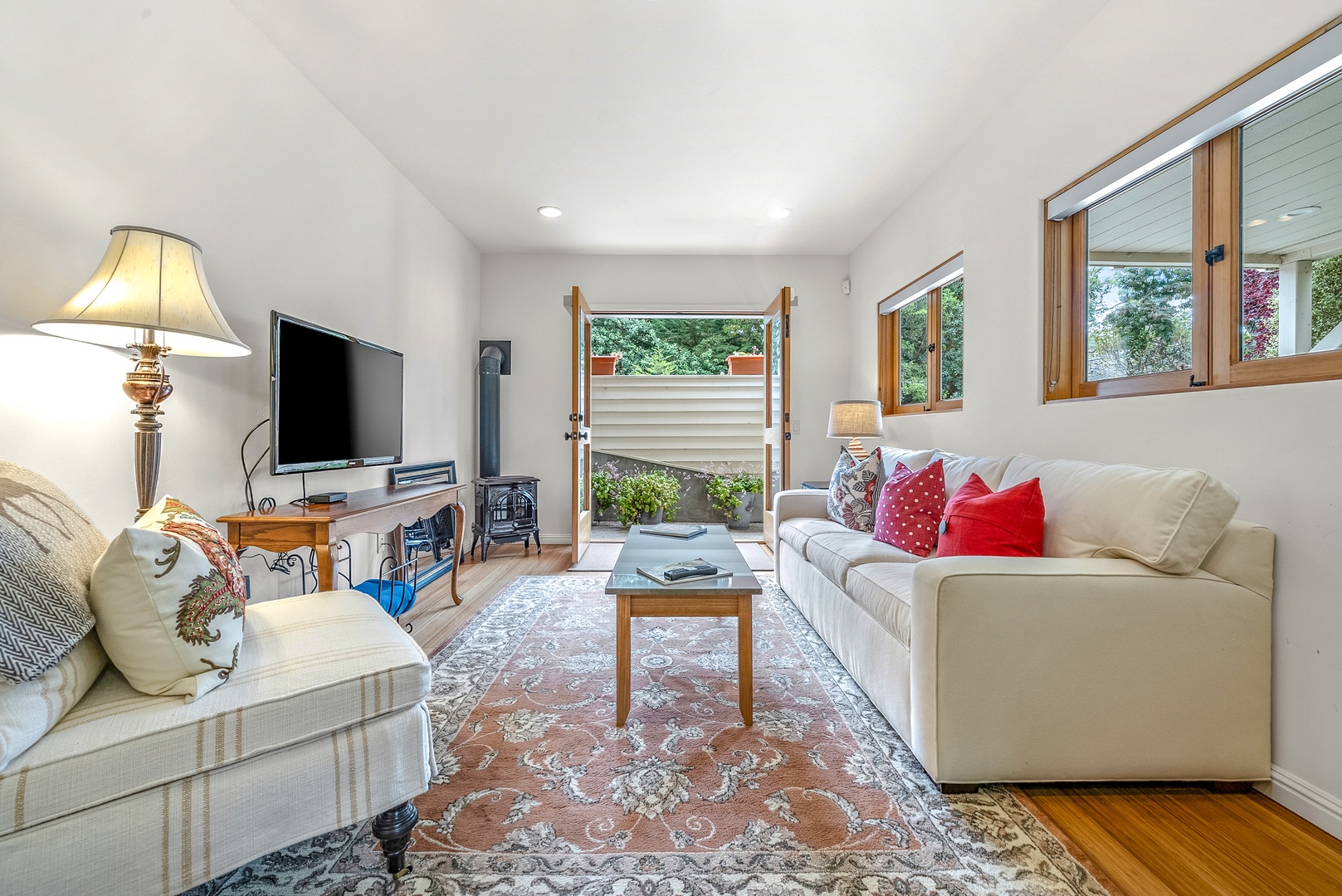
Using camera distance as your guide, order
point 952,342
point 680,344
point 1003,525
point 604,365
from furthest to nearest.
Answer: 1. point 680,344
2. point 604,365
3. point 952,342
4. point 1003,525

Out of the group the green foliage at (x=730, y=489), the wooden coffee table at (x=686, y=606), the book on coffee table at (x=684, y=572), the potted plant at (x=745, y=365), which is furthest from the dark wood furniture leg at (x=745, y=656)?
the potted plant at (x=745, y=365)

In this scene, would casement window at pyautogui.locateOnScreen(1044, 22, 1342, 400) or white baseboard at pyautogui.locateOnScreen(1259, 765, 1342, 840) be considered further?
casement window at pyautogui.locateOnScreen(1044, 22, 1342, 400)

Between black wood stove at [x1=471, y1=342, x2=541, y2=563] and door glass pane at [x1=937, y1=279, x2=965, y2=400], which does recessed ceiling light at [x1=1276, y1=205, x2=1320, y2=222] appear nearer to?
door glass pane at [x1=937, y1=279, x2=965, y2=400]

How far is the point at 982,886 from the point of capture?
3.93 feet

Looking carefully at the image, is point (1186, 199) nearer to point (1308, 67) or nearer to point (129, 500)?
point (1308, 67)

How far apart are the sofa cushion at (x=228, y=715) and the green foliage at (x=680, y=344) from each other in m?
8.77

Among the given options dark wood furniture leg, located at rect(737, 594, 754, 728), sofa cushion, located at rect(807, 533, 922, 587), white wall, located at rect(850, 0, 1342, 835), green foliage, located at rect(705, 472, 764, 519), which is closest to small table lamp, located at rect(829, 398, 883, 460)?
white wall, located at rect(850, 0, 1342, 835)

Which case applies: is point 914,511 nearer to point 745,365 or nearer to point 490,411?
point 490,411

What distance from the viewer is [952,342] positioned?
3443mm

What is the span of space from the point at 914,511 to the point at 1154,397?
892mm

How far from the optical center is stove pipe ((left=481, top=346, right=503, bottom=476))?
4.72m

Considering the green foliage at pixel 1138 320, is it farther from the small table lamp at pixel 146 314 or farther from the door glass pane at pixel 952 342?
the small table lamp at pixel 146 314

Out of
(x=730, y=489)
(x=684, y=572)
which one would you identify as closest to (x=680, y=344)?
(x=730, y=489)

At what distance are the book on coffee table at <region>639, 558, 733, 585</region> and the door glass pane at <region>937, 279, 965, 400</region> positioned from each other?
1.99m
